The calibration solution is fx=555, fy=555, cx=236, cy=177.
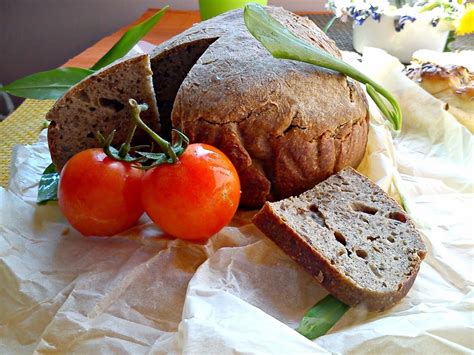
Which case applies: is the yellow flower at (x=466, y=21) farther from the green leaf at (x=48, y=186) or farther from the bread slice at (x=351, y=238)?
the green leaf at (x=48, y=186)

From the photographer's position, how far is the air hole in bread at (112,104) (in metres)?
0.95

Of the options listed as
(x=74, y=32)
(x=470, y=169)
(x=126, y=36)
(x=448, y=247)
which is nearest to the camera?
(x=448, y=247)

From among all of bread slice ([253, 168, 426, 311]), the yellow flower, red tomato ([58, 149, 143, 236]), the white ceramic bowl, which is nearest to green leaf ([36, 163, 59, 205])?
red tomato ([58, 149, 143, 236])

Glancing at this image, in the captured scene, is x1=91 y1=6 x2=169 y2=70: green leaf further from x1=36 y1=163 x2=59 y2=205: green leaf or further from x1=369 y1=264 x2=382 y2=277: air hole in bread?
x1=369 y1=264 x2=382 y2=277: air hole in bread

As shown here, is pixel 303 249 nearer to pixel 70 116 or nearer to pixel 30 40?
pixel 70 116

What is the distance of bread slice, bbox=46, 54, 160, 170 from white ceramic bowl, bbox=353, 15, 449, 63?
3.11 feet

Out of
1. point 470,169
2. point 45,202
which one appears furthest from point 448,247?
point 45,202

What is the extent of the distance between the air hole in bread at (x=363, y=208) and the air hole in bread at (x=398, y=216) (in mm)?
25

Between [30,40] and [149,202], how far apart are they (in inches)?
88.8

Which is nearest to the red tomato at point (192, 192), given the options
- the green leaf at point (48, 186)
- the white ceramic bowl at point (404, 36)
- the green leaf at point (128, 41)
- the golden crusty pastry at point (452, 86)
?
the green leaf at point (48, 186)

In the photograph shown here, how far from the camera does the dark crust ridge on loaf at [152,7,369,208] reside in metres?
0.89

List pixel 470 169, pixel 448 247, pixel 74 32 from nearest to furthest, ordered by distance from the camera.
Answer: pixel 448 247, pixel 470 169, pixel 74 32

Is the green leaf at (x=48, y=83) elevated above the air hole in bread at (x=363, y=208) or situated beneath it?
elevated above

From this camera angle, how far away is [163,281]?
2.64ft
